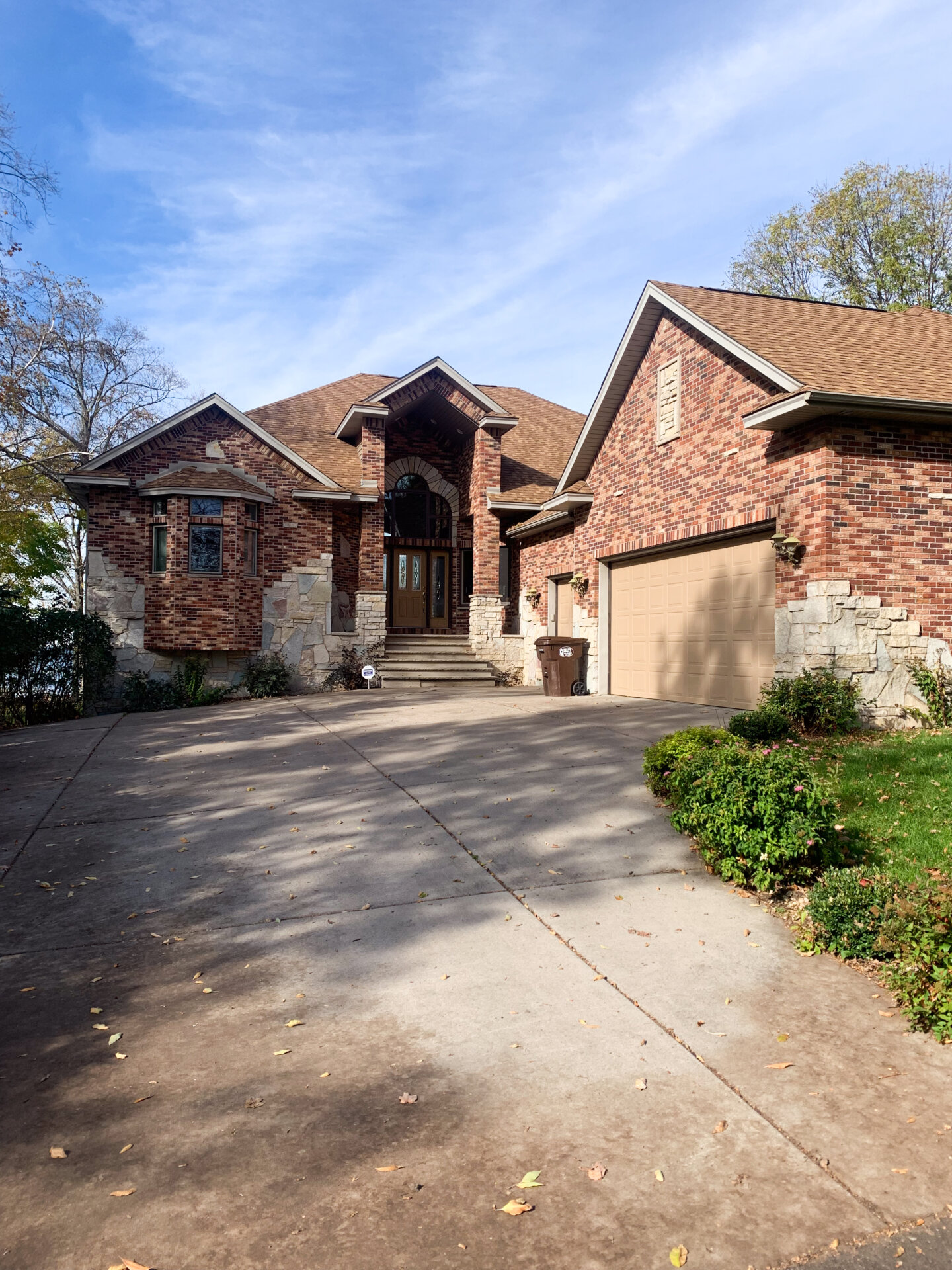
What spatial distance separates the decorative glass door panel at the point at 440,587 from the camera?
21750mm

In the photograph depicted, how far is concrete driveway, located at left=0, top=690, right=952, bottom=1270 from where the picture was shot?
252cm

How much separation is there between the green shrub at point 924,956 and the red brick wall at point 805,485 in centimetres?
707

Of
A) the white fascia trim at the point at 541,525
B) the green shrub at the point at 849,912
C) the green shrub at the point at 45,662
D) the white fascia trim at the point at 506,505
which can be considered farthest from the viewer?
the white fascia trim at the point at 506,505

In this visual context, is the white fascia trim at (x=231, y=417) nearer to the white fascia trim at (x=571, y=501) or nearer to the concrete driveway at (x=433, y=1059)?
the white fascia trim at (x=571, y=501)

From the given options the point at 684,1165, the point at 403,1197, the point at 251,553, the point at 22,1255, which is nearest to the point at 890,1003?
the point at 684,1165

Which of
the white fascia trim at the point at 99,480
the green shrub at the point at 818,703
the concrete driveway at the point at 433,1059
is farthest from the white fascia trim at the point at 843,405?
the white fascia trim at the point at 99,480

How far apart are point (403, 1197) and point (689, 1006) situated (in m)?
1.78

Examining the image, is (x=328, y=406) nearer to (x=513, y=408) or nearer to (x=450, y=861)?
(x=513, y=408)

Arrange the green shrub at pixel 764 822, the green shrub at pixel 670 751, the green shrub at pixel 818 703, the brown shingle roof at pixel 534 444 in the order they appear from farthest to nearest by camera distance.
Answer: the brown shingle roof at pixel 534 444
the green shrub at pixel 818 703
the green shrub at pixel 670 751
the green shrub at pixel 764 822

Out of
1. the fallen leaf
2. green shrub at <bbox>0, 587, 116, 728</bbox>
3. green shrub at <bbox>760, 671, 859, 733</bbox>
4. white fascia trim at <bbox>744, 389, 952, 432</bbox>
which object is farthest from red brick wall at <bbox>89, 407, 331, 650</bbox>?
the fallen leaf

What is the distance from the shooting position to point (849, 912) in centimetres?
448

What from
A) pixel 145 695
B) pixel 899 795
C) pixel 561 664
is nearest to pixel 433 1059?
pixel 899 795

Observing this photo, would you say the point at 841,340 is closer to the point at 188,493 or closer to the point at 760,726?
the point at 760,726

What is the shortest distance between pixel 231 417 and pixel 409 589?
19.7ft
